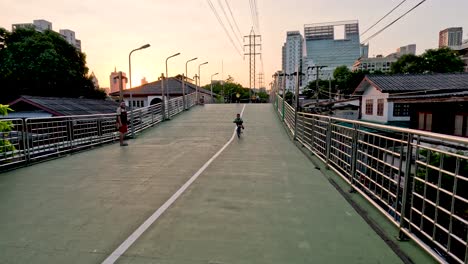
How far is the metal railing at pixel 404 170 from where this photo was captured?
2605mm

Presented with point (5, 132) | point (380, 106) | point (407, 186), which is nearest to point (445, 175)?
point (407, 186)

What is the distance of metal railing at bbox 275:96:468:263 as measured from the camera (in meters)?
2.61

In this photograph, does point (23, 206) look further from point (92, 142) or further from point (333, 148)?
point (92, 142)

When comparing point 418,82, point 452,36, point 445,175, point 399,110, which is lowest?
point 445,175

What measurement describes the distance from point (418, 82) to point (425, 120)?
283 inches

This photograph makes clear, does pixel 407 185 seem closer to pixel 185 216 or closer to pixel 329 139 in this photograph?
pixel 185 216

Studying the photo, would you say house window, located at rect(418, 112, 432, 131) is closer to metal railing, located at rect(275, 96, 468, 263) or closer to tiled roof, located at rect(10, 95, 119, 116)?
metal railing, located at rect(275, 96, 468, 263)

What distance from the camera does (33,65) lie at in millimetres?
28906

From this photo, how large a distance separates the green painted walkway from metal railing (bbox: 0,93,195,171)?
2.13 ft

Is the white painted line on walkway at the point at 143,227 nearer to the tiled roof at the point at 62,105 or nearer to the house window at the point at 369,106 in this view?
the tiled roof at the point at 62,105

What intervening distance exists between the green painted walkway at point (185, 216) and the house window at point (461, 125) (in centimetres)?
1186

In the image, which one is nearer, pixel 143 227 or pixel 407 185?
pixel 407 185

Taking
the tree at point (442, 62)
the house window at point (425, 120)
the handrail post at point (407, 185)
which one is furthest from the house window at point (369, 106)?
the handrail post at point (407, 185)

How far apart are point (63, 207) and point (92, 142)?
7.10m
